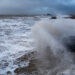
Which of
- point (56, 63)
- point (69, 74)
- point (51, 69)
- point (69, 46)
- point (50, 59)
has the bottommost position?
point (69, 74)

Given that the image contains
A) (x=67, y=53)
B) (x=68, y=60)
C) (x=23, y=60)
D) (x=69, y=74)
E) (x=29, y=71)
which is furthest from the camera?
(x=67, y=53)

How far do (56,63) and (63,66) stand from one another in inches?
19.7

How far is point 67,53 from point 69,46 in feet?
2.47

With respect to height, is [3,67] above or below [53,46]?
below

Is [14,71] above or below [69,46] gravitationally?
below

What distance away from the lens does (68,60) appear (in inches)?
237

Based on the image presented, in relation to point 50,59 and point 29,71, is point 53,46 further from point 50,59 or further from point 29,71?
point 29,71

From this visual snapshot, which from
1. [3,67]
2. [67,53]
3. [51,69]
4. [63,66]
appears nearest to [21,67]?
[3,67]

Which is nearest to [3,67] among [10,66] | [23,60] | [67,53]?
[10,66]

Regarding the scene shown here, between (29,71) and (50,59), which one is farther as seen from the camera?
(50,59)

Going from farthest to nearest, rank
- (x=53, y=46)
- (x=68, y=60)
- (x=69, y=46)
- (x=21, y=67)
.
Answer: (x=53, y=46), (x=69, y=46), (x=68, y=60), (x=21, y=67)

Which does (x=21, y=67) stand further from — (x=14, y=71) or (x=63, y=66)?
Answer: (x=63, y=66)

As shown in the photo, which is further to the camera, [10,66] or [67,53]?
[67,53]

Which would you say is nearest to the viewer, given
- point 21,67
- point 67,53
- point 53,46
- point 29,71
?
point 29,71
